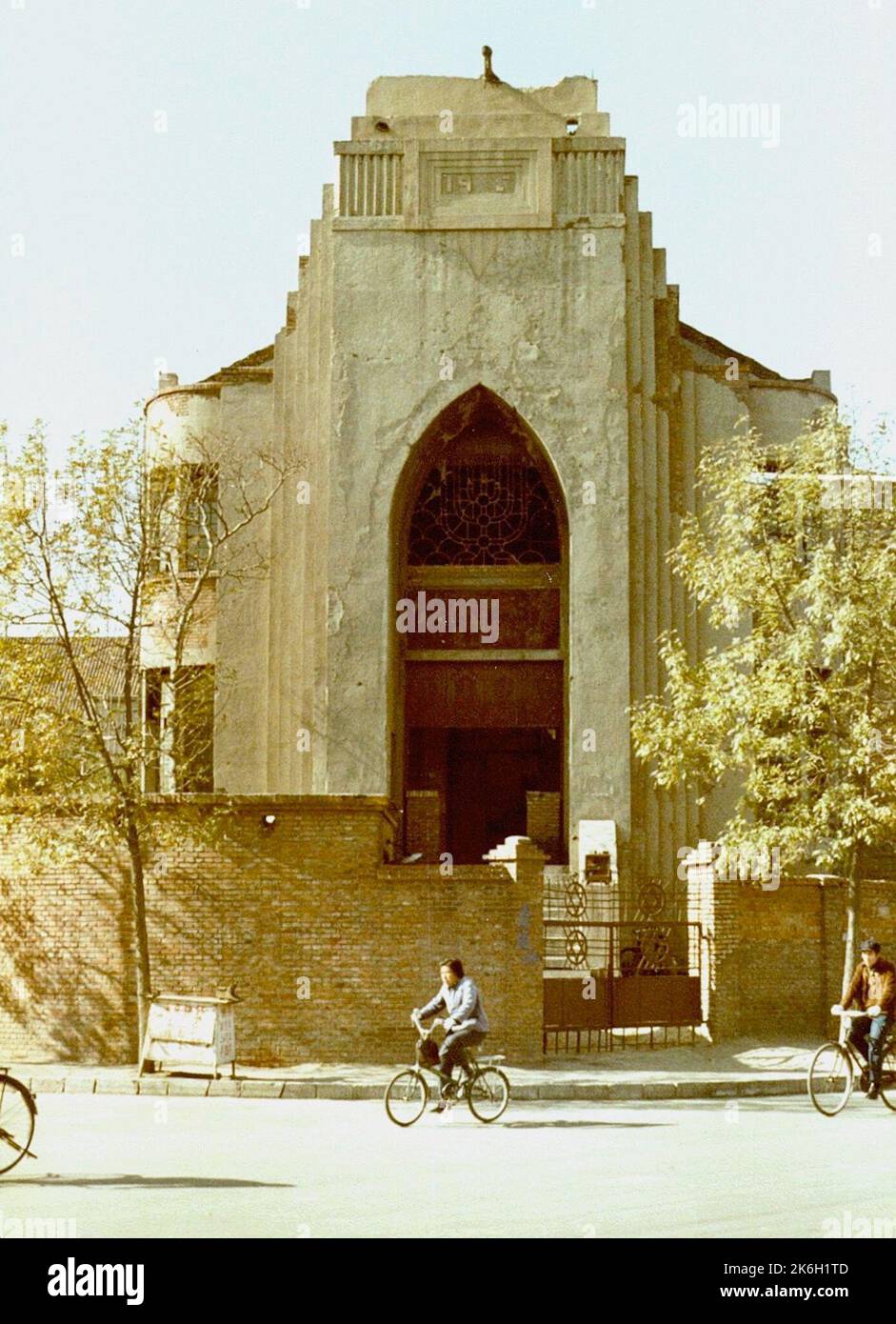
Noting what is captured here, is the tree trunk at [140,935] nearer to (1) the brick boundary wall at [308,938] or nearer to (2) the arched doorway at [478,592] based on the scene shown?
(1) the brick boundary wall at [308,938]

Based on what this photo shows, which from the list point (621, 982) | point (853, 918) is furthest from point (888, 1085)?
point (621, 982)

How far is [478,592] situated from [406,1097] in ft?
54.0

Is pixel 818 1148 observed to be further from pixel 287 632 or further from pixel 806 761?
pixel 287 632

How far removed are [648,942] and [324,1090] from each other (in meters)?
6.17

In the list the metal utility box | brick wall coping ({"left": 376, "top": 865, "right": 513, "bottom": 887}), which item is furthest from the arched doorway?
the metal utility box

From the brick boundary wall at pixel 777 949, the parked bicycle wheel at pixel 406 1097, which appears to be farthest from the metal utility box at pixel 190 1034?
the brick boundary wall at pixel 777 949

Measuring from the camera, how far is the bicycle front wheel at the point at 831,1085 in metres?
16.8

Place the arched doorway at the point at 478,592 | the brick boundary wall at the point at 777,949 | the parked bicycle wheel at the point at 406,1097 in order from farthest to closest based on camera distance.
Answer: the arched doorway at the point at 478,592 < the brick boundary wall at the point at 777,949 < the parked bicycle wheel at the point at 406,1097

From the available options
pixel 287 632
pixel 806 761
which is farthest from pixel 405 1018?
pixel 287 632

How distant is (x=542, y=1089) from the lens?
19.3 metres

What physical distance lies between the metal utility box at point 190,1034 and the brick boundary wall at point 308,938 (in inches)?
40.2

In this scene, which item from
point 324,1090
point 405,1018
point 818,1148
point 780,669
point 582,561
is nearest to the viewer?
point 818,1148

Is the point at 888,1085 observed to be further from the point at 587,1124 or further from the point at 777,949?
the point at 777,949
